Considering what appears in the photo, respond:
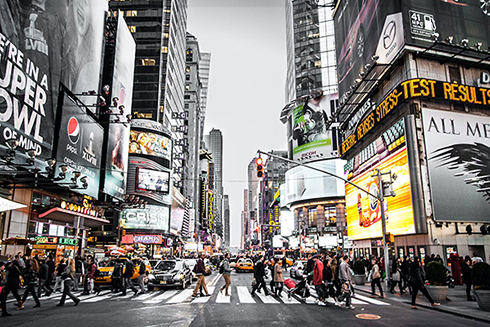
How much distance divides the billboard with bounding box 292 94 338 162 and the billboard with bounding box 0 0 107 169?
61.2 metres

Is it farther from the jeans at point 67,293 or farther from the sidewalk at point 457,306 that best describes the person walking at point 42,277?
the sidewalk at point 457,306

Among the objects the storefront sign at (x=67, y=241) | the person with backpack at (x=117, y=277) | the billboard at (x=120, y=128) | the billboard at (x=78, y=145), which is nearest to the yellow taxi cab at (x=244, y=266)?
the billboard at (x=120, y=128)

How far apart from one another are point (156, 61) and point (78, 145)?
62.7 m

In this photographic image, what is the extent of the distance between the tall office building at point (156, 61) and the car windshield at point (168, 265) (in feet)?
204

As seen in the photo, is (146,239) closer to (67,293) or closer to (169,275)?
(169,275)

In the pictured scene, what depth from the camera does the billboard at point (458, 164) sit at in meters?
26.4

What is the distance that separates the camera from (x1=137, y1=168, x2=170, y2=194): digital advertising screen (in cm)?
6538

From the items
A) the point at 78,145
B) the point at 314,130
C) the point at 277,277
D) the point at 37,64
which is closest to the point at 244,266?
the point at 78,145

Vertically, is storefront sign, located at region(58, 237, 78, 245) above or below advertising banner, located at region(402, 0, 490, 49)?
below

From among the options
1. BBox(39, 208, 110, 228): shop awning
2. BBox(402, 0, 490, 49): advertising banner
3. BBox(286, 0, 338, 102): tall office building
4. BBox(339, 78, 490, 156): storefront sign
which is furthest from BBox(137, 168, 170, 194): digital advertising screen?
BBox(402, 0, 490, 49): advertising banner

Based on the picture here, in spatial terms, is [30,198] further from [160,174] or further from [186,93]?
[186,93]

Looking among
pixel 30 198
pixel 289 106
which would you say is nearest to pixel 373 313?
pixel 30 198

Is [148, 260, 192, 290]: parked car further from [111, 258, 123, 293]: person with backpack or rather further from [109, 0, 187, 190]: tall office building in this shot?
[109, 0, 187, 190]: tall office building

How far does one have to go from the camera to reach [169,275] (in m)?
19.2
